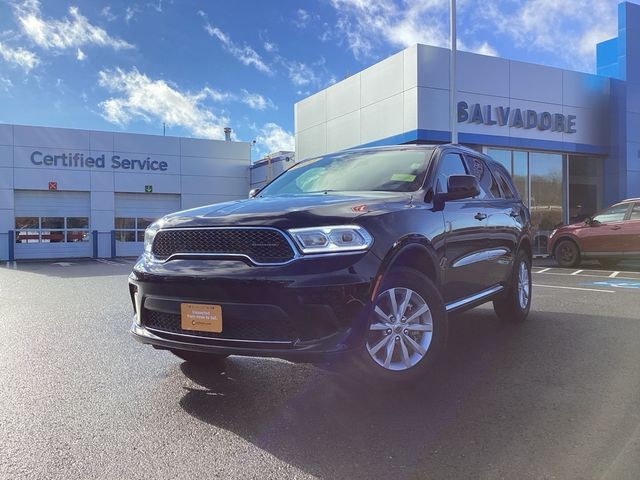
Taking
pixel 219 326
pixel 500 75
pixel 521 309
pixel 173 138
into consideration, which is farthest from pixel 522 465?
pixel 173 138

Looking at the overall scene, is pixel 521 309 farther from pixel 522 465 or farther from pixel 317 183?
pixel 522 465

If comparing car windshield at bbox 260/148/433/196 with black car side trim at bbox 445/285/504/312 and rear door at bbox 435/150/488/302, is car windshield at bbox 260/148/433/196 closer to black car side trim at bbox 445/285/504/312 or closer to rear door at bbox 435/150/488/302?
rear door at bbox 435/150/488/302

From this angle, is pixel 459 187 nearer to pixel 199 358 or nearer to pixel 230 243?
pixel 230 243

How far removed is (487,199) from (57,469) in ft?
14.7

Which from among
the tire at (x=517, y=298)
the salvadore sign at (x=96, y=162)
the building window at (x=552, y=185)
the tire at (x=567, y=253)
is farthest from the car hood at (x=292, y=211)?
the salvadore sign at (x=96, y=162)

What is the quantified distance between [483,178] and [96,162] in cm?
2384

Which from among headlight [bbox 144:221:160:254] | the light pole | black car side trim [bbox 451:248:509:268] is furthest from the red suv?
headlight [bbox 144:221:160:254]

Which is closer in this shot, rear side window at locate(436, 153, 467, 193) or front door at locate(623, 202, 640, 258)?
rear side window at locate(436, 153, 467, 193)

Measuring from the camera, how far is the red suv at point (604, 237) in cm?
1244

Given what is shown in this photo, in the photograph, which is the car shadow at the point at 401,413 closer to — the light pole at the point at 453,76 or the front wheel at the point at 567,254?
the front wheel at the point at 567,254

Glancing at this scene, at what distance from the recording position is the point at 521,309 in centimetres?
623

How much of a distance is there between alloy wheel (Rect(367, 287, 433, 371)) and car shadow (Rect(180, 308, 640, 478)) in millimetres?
255

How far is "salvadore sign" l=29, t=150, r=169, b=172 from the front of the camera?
81.7ft

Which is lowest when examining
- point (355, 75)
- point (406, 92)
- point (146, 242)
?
point (146, 242)
